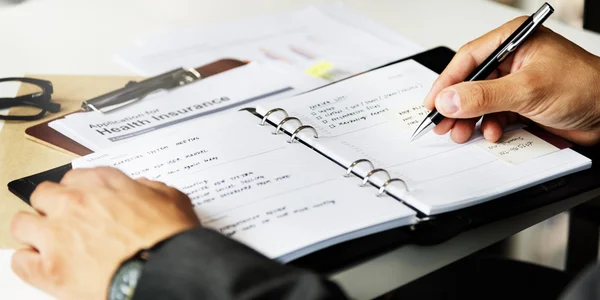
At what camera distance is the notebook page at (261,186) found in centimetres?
72

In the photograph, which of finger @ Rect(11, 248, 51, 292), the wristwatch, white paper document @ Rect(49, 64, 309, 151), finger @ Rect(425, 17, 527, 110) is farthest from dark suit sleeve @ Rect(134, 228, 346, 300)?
finger @ Rect(425, 17, 527, 110)

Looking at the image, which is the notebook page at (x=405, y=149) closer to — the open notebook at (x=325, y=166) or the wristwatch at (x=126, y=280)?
the open notebook at (x=325, y=166)

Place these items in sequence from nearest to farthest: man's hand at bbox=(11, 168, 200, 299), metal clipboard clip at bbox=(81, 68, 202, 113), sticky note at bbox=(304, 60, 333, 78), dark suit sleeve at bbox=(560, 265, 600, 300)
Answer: dark suit sleeve at bbox=(560, 265, 600, 300) < man's hand at bbox=(11, 168, 200, 299) < metal clipboard clip at bbox=(81, 68, 202, 113) < sticky note at bbox=(304, 60, 333, 78)

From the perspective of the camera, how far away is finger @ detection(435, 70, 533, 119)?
887 mm

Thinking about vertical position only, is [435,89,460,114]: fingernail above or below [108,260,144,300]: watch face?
above

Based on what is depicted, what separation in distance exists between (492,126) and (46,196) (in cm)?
48

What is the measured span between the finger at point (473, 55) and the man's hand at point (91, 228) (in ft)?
1.29

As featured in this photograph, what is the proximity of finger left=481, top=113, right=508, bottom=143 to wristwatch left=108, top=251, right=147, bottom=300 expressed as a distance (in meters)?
0.43

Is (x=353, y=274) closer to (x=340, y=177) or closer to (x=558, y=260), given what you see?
(x=340, y=177)

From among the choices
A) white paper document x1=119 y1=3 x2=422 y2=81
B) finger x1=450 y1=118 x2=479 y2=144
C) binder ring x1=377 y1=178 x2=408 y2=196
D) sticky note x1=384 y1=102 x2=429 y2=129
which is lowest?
binder ring x1=377 y1=178 x2=408 y2=196

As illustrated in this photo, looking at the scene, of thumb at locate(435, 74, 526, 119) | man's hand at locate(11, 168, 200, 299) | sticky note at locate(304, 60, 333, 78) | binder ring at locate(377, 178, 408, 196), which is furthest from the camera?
sticky note at locate(304, 60, 333, 78)

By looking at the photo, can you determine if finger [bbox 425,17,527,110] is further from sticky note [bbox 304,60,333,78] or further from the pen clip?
sticky note [bbox 304,60,333,78]

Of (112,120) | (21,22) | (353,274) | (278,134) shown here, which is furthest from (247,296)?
(21,22)

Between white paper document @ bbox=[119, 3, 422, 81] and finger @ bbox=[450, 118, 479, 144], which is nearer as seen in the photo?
finger @ bbox=[450, 118, 479, 144]
